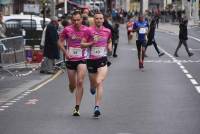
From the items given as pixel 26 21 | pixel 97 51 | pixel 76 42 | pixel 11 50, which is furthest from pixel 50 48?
pixel 97 51

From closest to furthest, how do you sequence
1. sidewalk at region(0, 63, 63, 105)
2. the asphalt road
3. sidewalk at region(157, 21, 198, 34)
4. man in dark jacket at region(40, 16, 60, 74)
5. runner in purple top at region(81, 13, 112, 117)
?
the asphalt road → runner in purple top at region(81, 13, 112, 117) → sidewalk at region(0, 63, 63, 105) → man in dark jacket at region(40, 16, 60, 74) → sidewalk at region(157, 21, 198, 34)

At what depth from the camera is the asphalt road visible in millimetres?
11797

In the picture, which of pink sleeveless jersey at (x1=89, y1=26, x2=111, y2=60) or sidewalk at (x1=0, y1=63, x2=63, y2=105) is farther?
sidewalk at (x1=0, y1=63, x2=63, y2=105)

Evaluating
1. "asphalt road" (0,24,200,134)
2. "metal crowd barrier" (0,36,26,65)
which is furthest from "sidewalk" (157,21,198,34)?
"asphalt road" (0,24,200,134)

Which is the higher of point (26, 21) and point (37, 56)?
point (26, 21)

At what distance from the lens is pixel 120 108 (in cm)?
1444

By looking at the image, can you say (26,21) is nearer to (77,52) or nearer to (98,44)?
(77,52)

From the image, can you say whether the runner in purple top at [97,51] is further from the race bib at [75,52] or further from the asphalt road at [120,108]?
the asphalt road at [120,108]

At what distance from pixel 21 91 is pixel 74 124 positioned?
6.02 metres

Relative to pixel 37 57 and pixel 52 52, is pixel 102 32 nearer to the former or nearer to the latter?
pixel 52 52

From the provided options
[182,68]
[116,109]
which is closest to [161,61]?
[182,68]

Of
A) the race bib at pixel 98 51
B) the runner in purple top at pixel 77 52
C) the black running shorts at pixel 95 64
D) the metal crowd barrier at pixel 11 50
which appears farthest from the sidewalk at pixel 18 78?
the race bib at pixel 98 51

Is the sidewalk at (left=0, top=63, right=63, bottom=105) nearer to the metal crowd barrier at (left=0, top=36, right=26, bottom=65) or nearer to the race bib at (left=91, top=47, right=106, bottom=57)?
the metal crowd barrier at (left=0, top=36, right=26, bottom=65)

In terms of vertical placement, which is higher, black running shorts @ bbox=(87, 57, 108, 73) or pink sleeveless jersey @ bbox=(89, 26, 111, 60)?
pink sleeveless jersey @ bbox=(89, 26, 111, 60)
